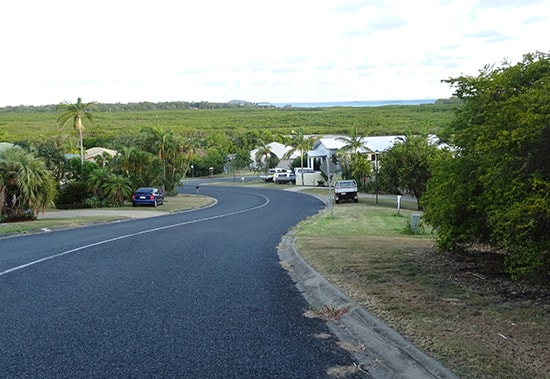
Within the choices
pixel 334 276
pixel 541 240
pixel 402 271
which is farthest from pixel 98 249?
pixel 541 240

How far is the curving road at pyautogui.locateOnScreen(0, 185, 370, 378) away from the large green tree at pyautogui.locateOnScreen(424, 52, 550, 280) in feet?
9.37

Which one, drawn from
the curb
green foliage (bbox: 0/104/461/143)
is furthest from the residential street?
green foliage (bbox: 0/104/461/143)

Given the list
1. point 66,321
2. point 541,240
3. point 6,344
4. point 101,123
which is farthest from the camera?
point 101,123

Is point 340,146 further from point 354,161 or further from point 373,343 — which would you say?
point 373,343

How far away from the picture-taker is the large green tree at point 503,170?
7.12 m

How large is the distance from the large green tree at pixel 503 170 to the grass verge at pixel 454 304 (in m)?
0.50

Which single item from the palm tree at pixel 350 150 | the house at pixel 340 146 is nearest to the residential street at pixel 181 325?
the palm tree at pixel 350 150

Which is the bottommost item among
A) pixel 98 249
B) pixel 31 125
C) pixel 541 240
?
pixel 98 249

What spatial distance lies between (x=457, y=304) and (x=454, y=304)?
0.12ft

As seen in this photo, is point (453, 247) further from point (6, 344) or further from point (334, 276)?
point (6, 344)

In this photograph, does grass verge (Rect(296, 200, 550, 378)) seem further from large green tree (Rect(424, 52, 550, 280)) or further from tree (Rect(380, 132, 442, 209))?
tree (Rect(380, 132, 442, 209))

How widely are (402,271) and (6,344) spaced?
6.09 m

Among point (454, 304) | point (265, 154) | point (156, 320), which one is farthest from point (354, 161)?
point (156, 320)

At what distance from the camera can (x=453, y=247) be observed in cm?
1012
